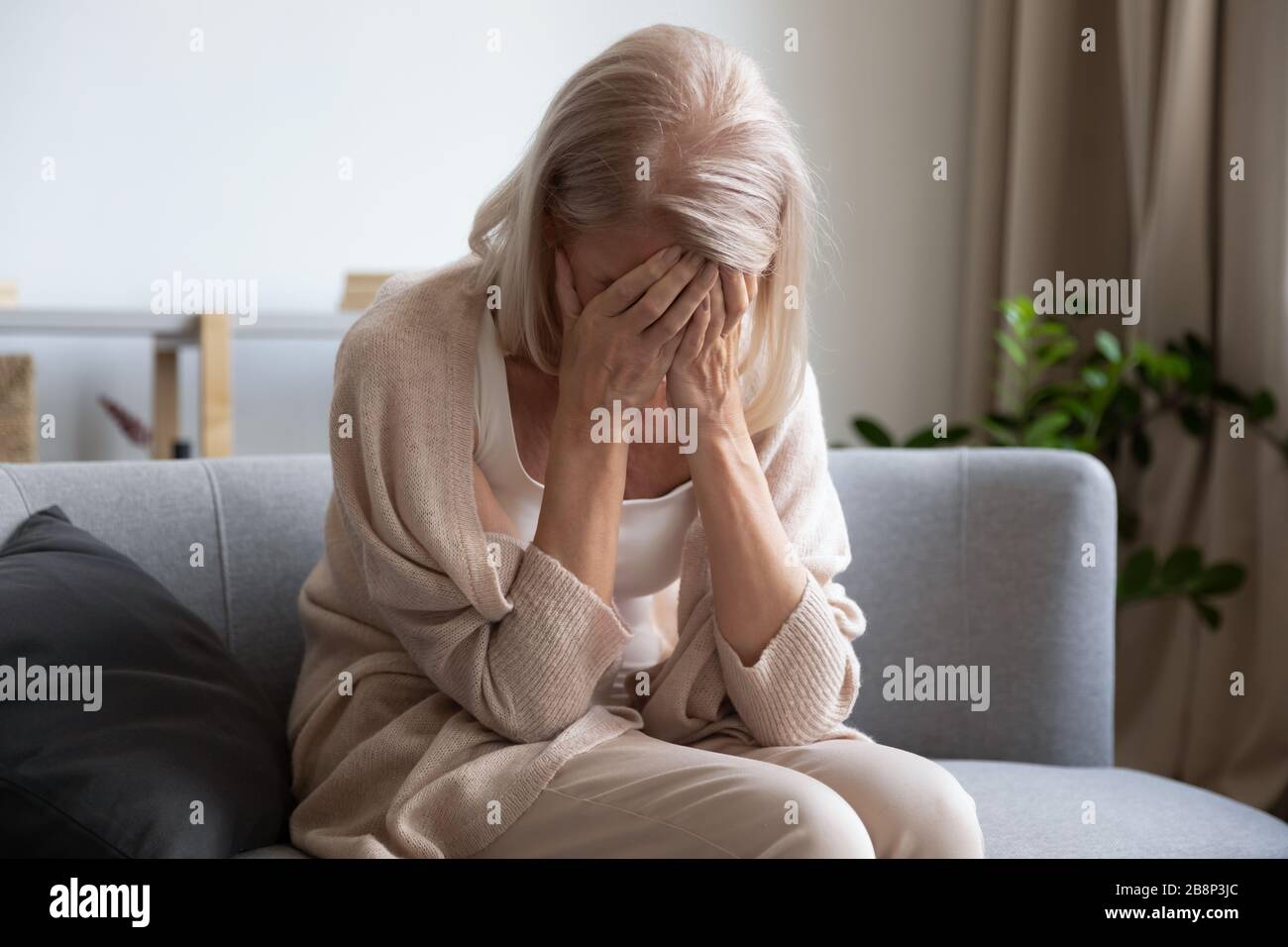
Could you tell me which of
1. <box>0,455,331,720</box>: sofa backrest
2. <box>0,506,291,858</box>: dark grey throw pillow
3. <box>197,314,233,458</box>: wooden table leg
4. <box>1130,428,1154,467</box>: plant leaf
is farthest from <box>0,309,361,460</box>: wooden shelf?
<box>1130,428,1154,467</box>: plant leaf

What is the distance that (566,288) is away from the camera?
3.76ft

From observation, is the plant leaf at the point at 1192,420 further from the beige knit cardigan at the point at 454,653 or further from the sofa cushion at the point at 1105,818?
the beige knit cardigan at the point at 454,653

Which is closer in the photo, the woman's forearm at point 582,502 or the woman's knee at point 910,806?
the woman's knee at point 910,806

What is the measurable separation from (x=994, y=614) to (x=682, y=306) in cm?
67

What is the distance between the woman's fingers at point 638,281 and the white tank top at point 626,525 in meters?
0.13

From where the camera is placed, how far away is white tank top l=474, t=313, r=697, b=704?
1175 mm

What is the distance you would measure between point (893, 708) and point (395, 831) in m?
0.72

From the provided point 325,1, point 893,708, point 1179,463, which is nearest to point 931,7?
point 1179,463

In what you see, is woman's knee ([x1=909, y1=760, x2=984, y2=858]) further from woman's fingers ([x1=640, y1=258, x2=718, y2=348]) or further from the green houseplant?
the green houseplant

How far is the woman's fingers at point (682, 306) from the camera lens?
3.61 ft

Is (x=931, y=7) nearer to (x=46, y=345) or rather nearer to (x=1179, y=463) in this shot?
(x=1179, y=463)

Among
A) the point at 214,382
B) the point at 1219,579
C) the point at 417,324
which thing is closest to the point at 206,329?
the point at 214,382

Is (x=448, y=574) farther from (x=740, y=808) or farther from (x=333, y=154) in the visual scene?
(x=333, y=154)

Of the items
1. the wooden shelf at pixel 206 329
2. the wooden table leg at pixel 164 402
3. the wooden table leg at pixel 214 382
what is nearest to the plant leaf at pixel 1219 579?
the wooden shelf at pixel 206 329
